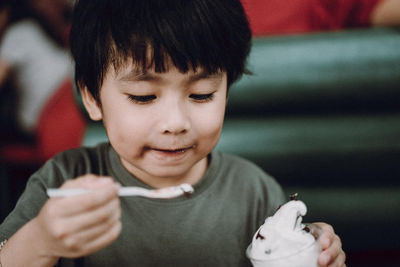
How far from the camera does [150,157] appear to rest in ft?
2.63

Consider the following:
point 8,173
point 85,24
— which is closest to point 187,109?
point 85,24

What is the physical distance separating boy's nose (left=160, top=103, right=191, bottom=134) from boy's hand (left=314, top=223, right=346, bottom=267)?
1.00 ft

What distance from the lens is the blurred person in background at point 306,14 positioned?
59.1 inches

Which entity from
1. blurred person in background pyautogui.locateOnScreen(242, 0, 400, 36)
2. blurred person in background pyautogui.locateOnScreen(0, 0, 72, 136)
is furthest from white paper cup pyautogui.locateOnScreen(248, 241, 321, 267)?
blurred person in background pyautogui.locateOnScreen(0, 0, 72, 136)

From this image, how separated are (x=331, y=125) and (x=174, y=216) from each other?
0.71 meters

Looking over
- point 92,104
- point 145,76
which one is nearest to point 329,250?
point 145,76

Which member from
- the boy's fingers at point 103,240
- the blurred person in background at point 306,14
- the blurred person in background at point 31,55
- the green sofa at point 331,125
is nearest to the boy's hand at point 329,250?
the boy's fingers at point 103,240

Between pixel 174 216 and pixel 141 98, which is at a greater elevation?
pixel 141 98

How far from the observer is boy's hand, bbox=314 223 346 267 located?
2.25ft

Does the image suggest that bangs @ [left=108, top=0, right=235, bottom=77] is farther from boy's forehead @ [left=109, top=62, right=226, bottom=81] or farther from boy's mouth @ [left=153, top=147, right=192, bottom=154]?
boy's mouth @ [left=153, top=147, right=192, bottom=154]

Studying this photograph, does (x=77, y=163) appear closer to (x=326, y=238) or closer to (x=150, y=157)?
(x=150, y=157)

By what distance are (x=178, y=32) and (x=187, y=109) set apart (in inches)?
5.4

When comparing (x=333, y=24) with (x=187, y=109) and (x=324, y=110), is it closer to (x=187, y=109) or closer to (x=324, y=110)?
(x=324, y=110)

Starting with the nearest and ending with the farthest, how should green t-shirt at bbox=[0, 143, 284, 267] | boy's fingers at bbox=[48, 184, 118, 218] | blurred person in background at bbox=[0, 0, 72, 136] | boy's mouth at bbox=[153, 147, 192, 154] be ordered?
boy's fingers at bbox=[48, 184, 118, 218] → boy's mouth at bbox=[153, 147, 192, 154] → green t-shirt at bbox=[0, 143, 284, 267] → blurred person in background at bbox=[0, 0, 72, 136]
